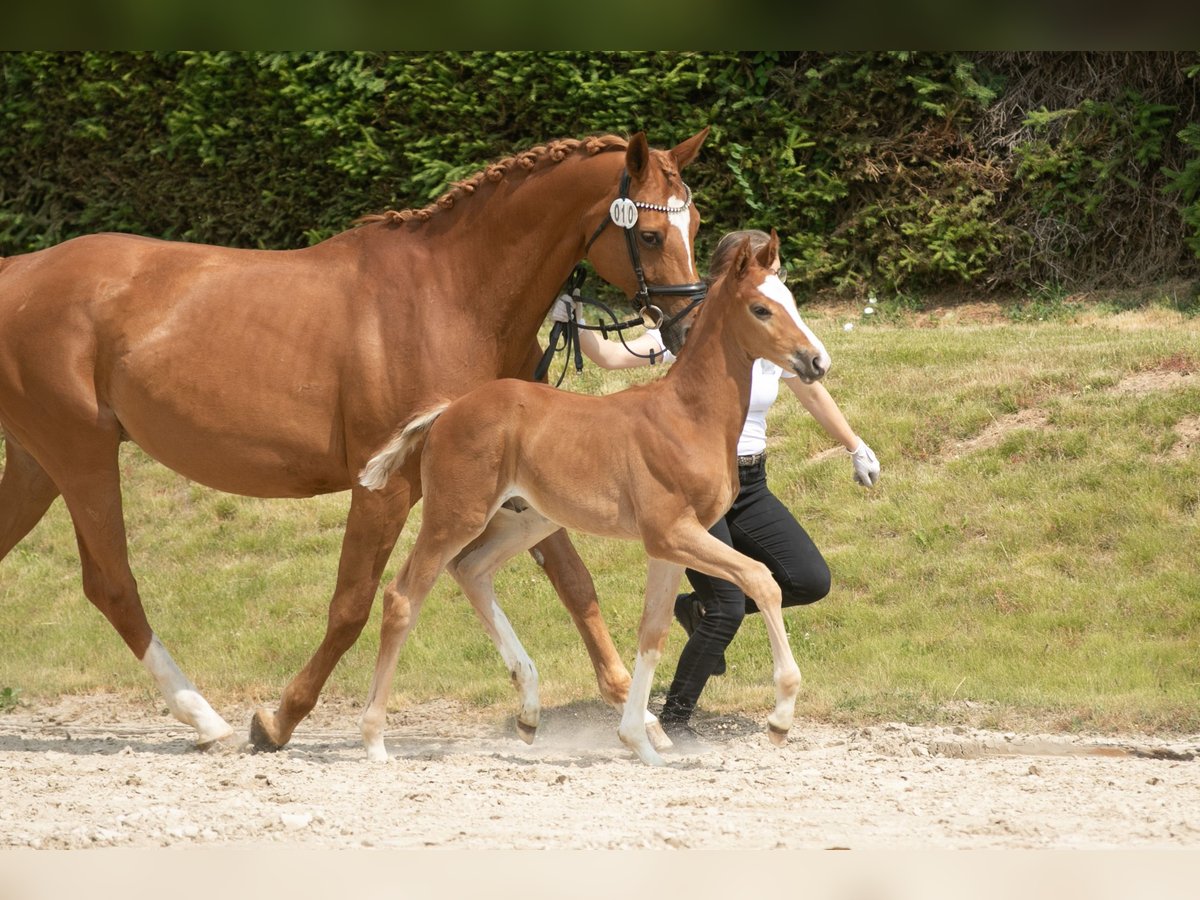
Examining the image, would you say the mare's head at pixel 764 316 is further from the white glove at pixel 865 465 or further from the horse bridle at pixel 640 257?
the white glove at pixel 865 465

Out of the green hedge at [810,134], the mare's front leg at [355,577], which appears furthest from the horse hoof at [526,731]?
the green hedge at [810,134]

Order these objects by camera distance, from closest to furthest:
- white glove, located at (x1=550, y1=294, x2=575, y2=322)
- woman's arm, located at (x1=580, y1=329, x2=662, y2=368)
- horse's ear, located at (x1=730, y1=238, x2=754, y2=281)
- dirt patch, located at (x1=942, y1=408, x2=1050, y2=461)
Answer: horse's ear, located at (x1=730, y1=238, x2=754, y2=281), white glove, located at (x1=550, y1=294, x2=575, y2=322), woman's arm, located at (x1=580, y1=329, x2=662, y2=368), dirt patch, located at (x1=942, y1=408, x2=1050, y2=461)

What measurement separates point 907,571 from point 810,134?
4487mm

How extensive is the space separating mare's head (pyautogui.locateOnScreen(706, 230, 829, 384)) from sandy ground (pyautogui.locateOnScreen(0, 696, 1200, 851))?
1438mm

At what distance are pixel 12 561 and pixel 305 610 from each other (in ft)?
8.00

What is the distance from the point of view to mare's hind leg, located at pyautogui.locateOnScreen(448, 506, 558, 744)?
18.2ft

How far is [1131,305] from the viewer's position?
10516 mm

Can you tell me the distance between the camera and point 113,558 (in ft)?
19.1

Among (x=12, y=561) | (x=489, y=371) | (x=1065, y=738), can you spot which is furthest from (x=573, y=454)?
(x=12, y=561)

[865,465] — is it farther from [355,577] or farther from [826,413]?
[355,577]

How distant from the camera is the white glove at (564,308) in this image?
18.4ft

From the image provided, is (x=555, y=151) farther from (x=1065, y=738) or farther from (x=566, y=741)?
(x=1065, y=738)

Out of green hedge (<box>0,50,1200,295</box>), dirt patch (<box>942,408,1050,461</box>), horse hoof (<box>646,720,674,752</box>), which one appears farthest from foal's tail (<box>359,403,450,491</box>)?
green hedge (<box>0,50,1200,295</box>)

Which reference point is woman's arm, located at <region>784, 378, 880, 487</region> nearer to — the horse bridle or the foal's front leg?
the horse bridle
